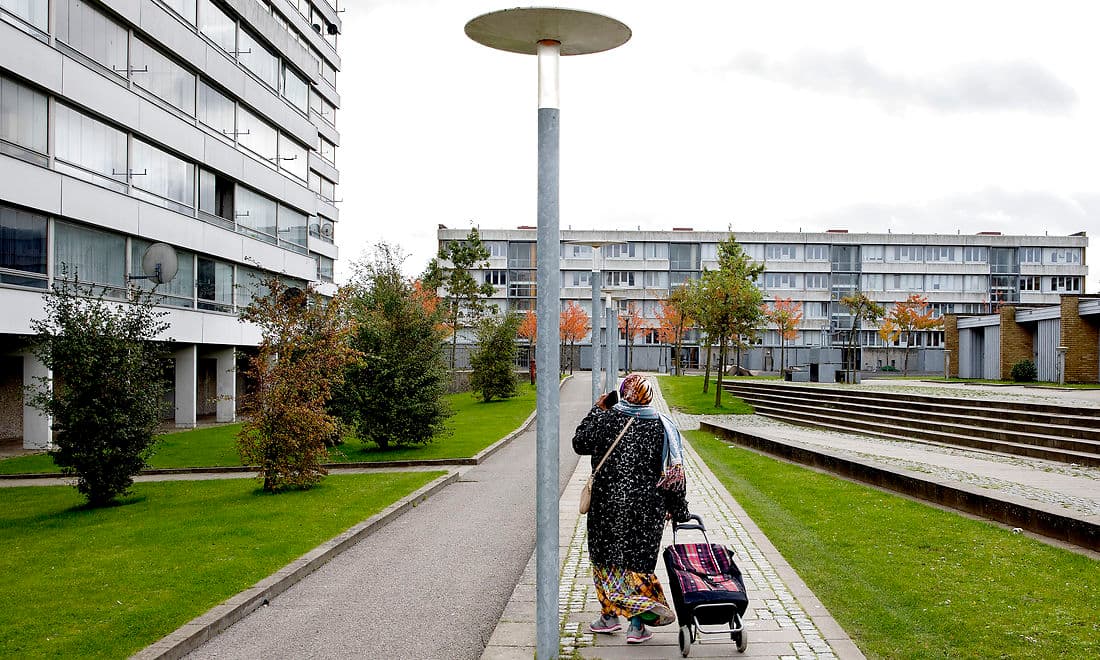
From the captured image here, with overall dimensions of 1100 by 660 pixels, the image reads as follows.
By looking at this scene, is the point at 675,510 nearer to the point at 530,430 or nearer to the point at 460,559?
the point at 460,559

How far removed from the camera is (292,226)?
138 feet

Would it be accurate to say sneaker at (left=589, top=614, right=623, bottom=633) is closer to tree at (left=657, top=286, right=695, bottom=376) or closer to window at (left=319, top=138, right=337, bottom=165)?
window at (left=319, top=138, right=337, bottom=165)

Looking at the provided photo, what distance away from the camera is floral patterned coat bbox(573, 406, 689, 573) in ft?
20.6

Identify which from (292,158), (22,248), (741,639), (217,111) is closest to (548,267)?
(741,639)

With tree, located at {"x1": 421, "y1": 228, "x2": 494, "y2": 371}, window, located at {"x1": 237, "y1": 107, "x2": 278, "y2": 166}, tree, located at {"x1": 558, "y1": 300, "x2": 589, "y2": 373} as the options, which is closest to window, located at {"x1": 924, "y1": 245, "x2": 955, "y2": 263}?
tree, located at {"x1": 558, "y1": 300, "x2": 589, "y2": 373}

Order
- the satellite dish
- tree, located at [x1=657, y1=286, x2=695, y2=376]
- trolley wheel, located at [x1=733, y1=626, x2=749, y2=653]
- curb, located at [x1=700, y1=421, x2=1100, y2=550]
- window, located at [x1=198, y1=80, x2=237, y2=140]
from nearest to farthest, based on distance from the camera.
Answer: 1. trolley wheel, located at [x1=733, y1=626, x2=749, y2=653]
2. curb, located at [x1=700, y1=421, x2=1100, y2=550]
3. the satellite dish
4. window, located at [x1=198, y1=80, x2=237, y2=140]
5. tree, located at [x1=657, y1=286, x2=695, y2=376]

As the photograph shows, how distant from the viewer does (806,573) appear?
27.1 ft

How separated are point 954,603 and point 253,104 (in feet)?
115

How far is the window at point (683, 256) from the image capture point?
9050 centimetres

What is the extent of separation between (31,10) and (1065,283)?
91344 mm

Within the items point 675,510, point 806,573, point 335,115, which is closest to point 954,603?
point 806,573

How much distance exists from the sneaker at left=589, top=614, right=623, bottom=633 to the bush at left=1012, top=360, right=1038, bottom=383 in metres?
35.2

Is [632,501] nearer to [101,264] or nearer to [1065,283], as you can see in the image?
[101,264]

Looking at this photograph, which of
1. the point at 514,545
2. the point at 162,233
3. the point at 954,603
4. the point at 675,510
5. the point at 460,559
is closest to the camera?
the point at 675,510
